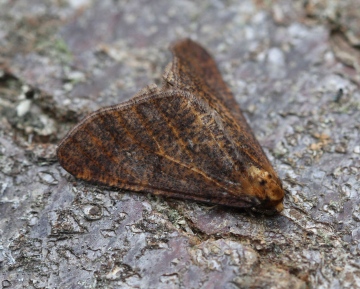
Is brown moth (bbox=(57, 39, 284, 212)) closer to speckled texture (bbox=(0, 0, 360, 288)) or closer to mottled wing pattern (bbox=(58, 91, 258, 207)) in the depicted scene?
mottled wing pattern (bbox=(58, 91, 258, 207))

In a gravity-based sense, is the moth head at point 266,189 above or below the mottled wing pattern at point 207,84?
below

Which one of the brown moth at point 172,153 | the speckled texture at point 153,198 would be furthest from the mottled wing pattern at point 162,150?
the speckled texture at point 153,198

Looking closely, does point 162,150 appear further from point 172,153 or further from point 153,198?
point 153,198

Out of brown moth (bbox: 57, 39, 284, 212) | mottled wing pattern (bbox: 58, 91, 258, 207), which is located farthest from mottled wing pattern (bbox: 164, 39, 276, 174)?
mottled wing pattern (bbox: 58, 91, 258, 207)

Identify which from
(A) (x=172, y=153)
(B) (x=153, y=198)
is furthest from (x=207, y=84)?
(B) (x=153, y=198)

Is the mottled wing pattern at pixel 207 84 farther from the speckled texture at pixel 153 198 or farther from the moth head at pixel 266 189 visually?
the speckled texture at pixel 153 198

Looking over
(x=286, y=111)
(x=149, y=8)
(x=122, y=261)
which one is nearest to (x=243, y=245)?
(x=122, y=261)
